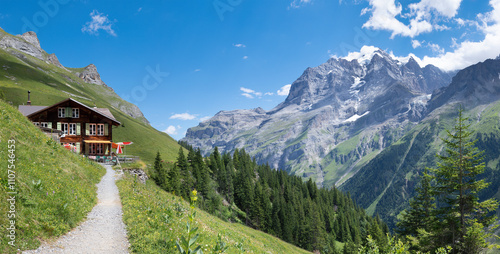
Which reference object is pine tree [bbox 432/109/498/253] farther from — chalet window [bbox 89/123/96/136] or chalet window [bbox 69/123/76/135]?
chalet window [bbox 69/123/76/135]

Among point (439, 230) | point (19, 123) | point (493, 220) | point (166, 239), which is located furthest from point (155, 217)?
point (493, 220)

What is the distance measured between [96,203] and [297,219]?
90.9 meters

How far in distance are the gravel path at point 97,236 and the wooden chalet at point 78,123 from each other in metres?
40.1

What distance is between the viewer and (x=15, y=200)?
10.1 m

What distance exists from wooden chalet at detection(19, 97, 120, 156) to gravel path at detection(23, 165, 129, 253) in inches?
1581

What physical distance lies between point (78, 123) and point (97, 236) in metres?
48.0

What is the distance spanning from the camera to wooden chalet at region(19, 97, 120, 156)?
48969 millimetres

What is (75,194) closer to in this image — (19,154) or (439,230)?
(19,154)

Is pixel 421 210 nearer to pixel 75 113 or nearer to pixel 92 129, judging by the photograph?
pixel 92 129

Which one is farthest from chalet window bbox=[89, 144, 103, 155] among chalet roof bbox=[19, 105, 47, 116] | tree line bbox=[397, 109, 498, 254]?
tree line bbox=[397, 109, 498, 254]

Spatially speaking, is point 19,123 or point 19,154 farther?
point 19,123

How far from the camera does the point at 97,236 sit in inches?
468

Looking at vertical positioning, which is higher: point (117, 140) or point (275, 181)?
point (117, 140)

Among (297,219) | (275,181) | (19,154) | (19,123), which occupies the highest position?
(19,123)
